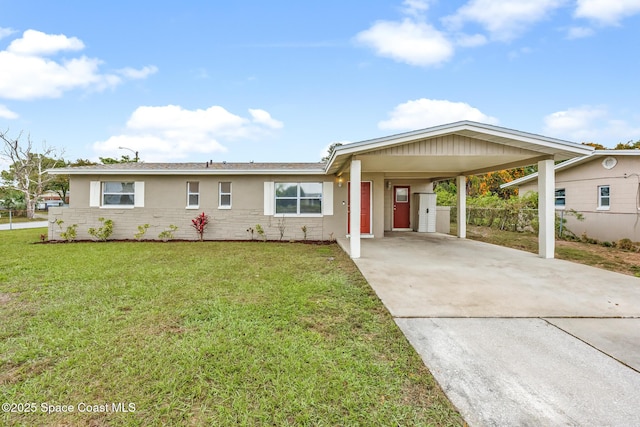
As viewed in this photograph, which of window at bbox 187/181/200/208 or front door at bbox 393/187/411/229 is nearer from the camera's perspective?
window at bbox 187/181/200/208

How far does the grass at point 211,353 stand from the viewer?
1991 mm

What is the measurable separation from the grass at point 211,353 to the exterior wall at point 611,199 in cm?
1118

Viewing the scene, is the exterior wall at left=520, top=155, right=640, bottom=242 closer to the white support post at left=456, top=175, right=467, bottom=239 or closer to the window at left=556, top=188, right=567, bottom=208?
the window at left=556, top=188, right=567, bottom=208

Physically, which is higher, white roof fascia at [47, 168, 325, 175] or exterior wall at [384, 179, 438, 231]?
white roof fascia at [47, 168, 325, 175]

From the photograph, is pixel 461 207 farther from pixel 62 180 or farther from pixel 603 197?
pixel 62 180

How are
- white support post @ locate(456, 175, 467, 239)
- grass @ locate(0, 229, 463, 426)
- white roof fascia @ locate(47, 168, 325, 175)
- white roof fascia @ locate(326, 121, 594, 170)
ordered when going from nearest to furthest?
1. grass @ locate(0, 229, 463, 426)
2. white roof fascia @ locate(326, 121, 594, 170)
3. white roof fascia @ locate(47, 168, 325, 175)
4. white support post @ locate(456, 175, 467, 239)

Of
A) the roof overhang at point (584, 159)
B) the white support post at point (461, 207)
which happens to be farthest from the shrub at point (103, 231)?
the roof overhang at point (584, 159)

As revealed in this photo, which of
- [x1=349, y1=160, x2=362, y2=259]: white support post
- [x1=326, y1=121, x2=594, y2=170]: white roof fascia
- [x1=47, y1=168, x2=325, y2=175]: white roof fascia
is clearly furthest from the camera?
[x1=47, y1=168, x2=325, y2=175]: white roof fascia

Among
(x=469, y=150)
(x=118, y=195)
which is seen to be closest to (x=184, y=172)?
(x=118, y=195)

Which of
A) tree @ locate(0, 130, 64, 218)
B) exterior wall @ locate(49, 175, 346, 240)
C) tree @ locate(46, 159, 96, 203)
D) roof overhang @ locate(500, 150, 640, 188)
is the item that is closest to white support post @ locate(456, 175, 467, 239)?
roof overhang @ locate(500, 150, 640, 188)

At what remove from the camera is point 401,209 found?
1417 centimetres

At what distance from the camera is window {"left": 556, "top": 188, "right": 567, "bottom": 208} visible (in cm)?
1319

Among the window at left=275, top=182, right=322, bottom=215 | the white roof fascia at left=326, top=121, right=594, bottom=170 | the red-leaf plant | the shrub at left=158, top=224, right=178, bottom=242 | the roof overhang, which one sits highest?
the roof overhang

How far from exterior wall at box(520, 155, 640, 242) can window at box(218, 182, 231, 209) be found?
1403 centimetres
